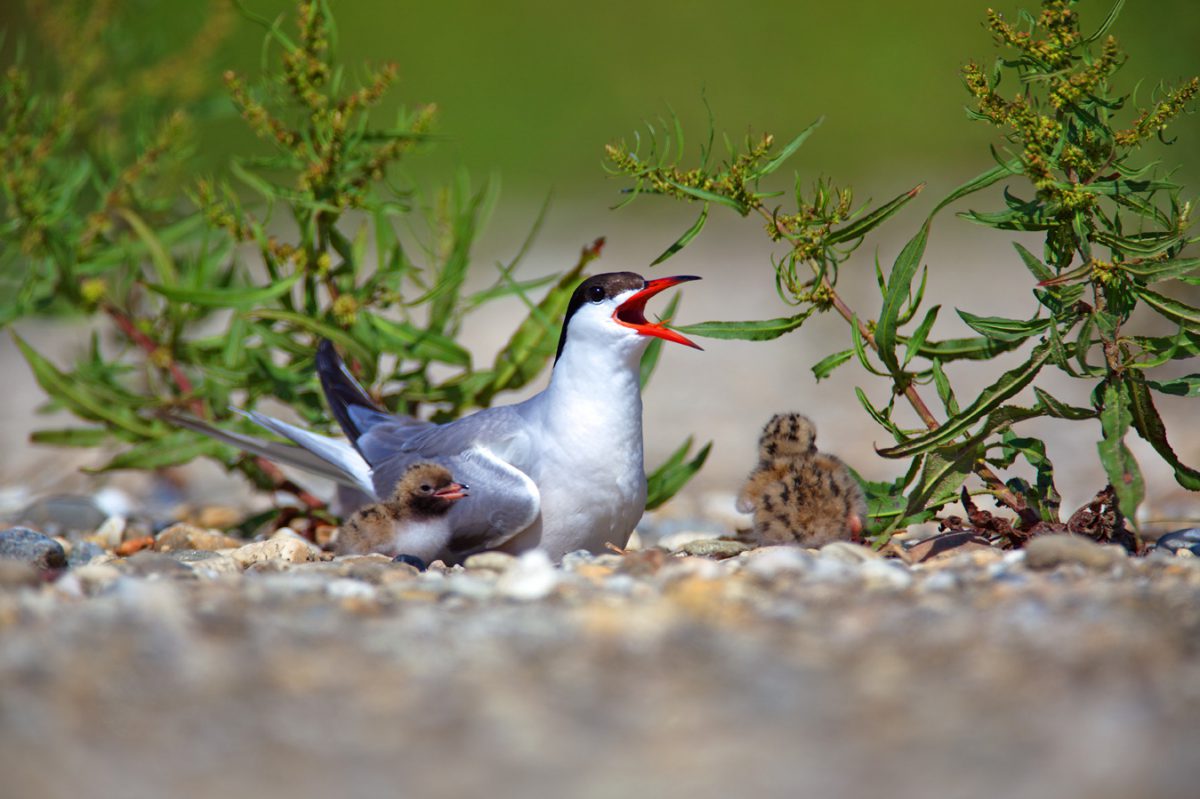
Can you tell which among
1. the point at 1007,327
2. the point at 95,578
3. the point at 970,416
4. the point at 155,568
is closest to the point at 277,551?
the point at 155,568

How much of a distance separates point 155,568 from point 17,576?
387 millimetres

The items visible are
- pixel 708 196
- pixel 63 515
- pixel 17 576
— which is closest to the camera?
pixel 17 576

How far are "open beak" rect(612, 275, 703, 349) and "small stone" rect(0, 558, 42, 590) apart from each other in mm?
1525

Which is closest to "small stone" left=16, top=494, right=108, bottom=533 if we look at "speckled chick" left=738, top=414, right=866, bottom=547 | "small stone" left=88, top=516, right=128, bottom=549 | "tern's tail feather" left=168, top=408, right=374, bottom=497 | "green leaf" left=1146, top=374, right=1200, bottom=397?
"small stone" left=88, top=516, right=128, bottom=549

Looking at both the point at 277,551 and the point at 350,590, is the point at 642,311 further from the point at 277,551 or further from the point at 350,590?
the point at 350,590

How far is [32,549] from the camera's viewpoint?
3.23 m

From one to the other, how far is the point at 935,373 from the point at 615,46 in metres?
15.5

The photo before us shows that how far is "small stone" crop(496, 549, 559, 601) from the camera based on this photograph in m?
2.37

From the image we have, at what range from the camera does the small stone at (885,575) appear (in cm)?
238

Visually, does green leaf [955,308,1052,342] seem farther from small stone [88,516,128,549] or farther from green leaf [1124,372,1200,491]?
small stone [88,516,128,549]

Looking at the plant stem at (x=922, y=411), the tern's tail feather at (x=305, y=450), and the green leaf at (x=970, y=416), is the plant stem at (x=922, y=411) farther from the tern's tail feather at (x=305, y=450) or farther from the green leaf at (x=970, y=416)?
the tern's tail feather at (x=305, y=450)

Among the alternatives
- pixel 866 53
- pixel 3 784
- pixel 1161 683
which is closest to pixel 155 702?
pixel 3 784

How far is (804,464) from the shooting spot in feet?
11.2

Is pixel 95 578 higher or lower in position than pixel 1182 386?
lower
